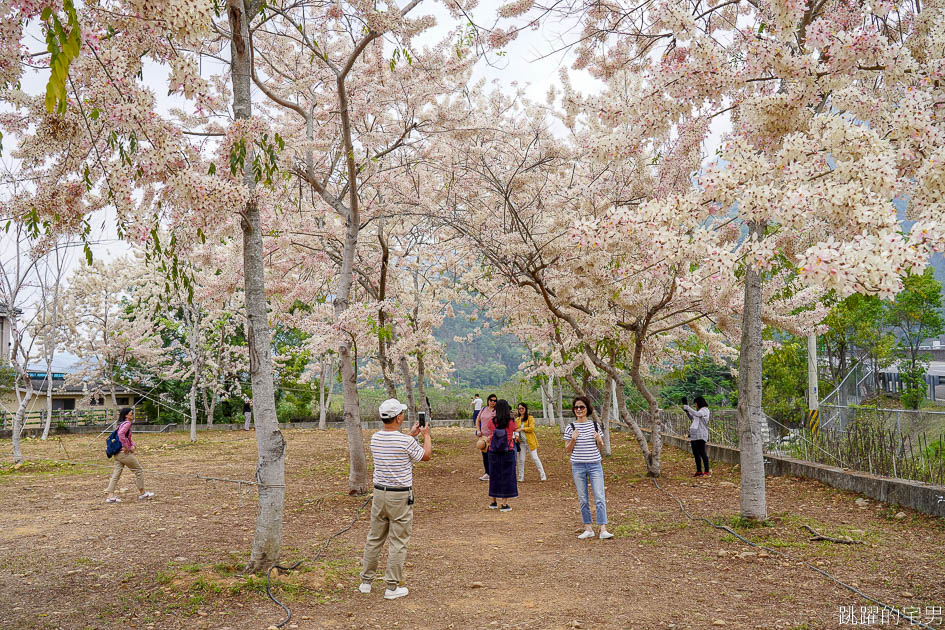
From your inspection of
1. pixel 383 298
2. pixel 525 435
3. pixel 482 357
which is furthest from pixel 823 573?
pixel 482 357

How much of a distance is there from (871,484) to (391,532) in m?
7.05

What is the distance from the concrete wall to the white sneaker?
6.31 metres

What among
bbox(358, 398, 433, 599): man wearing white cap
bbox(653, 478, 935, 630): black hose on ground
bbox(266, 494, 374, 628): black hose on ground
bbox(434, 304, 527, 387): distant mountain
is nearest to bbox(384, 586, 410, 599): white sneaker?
bbox(358, 398, 433, 599): man wearing white cap

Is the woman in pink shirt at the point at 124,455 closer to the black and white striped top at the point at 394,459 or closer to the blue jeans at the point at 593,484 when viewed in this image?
the black and white striped top at the point at 394,459

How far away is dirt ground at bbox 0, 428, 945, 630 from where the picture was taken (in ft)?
15.2

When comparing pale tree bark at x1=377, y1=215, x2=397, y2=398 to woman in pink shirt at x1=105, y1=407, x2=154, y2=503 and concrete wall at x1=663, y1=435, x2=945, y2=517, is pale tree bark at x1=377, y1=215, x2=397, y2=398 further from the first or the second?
concrete wall at x1=663, y1=435, x2=945, y2=517

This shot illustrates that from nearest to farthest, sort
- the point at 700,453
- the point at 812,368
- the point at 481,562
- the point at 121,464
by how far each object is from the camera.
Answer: the point at 481,562 < the point at 121,464 < the point at 700,453 < the point at 812,368

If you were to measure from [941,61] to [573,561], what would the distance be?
5331mm

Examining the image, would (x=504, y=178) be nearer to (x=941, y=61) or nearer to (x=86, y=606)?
(x=941, y=61)

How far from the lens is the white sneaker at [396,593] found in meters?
5.11

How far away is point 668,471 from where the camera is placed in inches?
505

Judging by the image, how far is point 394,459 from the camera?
527cm

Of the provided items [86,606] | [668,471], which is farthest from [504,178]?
[86,606]

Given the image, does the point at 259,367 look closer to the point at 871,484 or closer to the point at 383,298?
the point at 383,298
